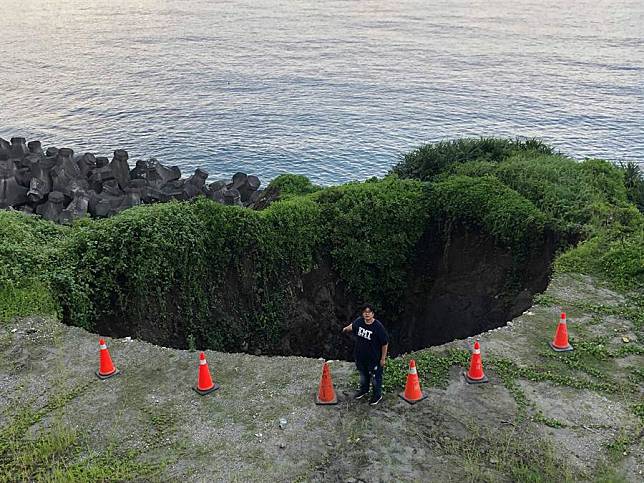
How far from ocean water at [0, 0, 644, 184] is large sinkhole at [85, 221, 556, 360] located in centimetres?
1653

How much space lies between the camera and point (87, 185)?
26.9m

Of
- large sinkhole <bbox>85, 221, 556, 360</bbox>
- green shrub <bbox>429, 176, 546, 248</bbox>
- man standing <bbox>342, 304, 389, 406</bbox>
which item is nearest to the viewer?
man standing <bbox>342, 304, 389, 406</bbox>

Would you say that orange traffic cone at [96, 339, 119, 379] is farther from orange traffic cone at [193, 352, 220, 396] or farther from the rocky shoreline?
the rocky shoreline

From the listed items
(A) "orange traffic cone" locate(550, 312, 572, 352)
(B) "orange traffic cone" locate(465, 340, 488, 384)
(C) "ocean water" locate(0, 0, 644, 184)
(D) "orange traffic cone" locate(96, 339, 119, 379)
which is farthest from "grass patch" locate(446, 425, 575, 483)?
(C) "ocean water" locate(0, 0, 644, 184)

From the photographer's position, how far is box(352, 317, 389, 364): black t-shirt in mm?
9602

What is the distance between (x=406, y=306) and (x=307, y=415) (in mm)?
8468

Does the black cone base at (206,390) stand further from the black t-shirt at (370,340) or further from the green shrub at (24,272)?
the green shrub at (24,272)

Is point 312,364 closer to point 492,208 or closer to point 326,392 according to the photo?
point 326,392

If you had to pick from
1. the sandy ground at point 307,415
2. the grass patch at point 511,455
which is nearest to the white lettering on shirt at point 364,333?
the sandy ground at point 307,415

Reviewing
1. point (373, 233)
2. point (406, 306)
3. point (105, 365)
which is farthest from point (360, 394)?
point (406, 306)

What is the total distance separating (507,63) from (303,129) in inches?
992

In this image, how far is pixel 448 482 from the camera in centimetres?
834

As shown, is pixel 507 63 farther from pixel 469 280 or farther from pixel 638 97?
pixel 469 280

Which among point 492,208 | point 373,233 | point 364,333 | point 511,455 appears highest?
point 492,208
